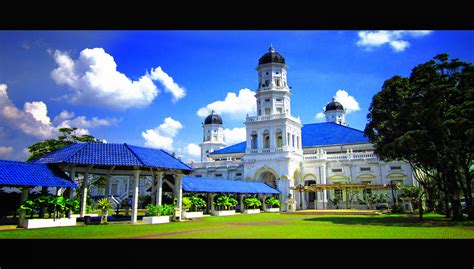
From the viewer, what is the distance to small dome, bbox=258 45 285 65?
3847cm

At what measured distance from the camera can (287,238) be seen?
1196 cm

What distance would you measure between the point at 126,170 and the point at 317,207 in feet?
70.1

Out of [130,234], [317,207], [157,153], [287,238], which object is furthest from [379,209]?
[130,234]

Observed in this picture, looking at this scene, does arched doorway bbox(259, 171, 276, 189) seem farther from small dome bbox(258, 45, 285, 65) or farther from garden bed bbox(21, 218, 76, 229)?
garden bed bbox(21, 218, 76, 229)

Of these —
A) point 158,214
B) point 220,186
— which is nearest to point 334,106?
point 220,186

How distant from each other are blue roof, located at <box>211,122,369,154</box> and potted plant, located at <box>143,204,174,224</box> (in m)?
25.9

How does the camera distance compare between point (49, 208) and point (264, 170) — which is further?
point (264, 170)

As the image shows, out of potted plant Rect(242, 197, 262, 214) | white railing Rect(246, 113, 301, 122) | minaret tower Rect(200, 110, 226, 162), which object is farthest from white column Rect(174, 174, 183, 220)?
minaret tower Rect(200, 110, 226, 162)

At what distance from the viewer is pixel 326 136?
4378 centimetres

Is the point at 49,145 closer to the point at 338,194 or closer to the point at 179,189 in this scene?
the point at 179,189

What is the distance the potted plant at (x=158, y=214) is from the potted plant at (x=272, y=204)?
611 inches

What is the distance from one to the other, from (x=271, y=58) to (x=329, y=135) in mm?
12188

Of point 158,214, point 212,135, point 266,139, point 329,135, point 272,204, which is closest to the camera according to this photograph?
point 158,214

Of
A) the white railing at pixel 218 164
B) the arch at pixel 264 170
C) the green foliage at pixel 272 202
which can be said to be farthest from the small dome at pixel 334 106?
the green foliage at pixel 272 202
